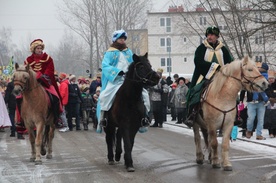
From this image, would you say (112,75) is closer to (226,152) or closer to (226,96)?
(226,96)

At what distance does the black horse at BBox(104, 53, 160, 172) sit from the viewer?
377 inches

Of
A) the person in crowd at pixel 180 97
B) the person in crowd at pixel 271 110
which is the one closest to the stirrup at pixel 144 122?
the person in crowd at pixel 271 110

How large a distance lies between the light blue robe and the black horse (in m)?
0.17

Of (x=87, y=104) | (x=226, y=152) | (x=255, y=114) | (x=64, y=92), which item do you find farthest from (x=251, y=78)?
(x=87, y=104)

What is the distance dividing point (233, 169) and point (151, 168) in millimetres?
1593

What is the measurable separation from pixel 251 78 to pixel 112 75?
2744mm

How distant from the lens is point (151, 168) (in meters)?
10.1

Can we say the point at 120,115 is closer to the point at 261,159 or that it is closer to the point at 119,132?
the point at 119,132

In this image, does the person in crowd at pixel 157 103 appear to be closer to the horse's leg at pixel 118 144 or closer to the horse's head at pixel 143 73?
the horse's leg at pixel 118 144

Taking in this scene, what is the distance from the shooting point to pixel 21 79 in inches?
429

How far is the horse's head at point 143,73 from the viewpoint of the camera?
9.48 metres

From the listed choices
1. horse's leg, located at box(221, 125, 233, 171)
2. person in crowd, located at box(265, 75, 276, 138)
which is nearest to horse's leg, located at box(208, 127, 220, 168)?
horse's leg, located at box(221, 125, 233, 171)

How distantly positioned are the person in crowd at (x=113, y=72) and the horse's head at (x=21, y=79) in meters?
1.74

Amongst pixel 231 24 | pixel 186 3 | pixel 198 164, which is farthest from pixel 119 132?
pixel 186 3
